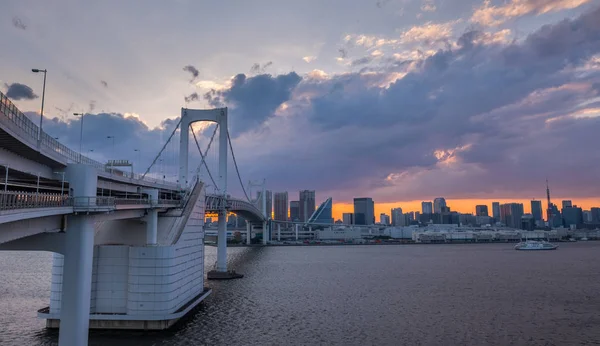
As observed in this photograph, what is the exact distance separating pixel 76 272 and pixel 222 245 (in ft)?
94.9

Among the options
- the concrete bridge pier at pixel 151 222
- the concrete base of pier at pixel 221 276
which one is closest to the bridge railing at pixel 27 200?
the concrete bridge pier at pixel 151 222

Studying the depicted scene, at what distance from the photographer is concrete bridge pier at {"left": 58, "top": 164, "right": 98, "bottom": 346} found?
50.9 ft

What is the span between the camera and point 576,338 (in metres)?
21.0

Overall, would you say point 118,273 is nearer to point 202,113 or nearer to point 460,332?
point 460,332

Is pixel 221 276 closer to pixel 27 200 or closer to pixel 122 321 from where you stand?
pixel 122 321

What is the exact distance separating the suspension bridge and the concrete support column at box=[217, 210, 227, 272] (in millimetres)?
11765

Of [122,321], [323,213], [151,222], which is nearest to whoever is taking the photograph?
[122,321]

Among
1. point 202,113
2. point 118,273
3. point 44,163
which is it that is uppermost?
point 202,113

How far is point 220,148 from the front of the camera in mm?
48625

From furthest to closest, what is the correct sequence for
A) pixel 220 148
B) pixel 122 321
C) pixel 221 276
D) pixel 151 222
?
1. pixel 220 148
2. pixel 221 276
3. pixel 151 222
4. pixel 122 321

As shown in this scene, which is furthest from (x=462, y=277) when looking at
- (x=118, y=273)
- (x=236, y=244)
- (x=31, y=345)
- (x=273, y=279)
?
(x=236, y=244)

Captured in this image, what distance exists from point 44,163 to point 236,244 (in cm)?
9433

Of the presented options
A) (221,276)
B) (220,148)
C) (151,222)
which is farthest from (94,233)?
(220,148)

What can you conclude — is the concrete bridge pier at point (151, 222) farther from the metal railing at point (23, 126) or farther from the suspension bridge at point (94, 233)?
the metal railing at point (23, 126)
